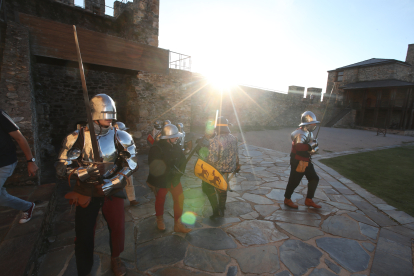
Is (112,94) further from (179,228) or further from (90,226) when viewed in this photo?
(90,226)

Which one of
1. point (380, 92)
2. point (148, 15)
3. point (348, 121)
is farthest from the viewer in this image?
point (348, 121)

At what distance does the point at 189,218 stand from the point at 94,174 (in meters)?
2.11

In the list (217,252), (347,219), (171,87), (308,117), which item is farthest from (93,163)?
(171,87)

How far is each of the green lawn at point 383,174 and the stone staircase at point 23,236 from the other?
6.19 m

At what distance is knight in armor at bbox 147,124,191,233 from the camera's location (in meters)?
2.90

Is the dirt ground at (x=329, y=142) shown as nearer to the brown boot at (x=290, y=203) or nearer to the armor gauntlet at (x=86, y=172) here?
the brown boot at (x=290, y=203)

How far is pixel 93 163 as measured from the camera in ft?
6.43

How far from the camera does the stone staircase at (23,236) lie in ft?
6.86

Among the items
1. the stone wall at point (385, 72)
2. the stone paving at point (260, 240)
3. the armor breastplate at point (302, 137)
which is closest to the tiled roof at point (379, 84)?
the stone wall at point (385, 72)

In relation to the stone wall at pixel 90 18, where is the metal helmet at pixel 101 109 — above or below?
below

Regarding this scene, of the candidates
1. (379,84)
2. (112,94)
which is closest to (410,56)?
(379,84)

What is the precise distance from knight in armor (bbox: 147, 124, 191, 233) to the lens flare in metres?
0.36

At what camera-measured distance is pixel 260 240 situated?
3.02m

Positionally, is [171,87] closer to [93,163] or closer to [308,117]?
[308,117]
